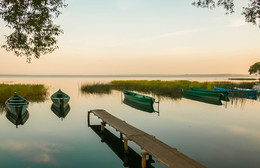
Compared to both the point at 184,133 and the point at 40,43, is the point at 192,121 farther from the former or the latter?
the point at 40,43

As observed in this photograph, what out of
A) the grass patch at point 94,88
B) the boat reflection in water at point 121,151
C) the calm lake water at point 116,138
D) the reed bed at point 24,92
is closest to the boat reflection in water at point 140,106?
the calm lake water at point 116,138

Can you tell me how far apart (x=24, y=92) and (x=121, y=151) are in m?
21.6

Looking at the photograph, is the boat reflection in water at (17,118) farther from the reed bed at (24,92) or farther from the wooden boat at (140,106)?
the wooden boat at (140,106)

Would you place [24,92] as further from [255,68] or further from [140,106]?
[255,68]

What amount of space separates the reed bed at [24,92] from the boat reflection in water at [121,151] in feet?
51.1

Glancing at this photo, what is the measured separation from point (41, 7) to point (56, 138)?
880 cm

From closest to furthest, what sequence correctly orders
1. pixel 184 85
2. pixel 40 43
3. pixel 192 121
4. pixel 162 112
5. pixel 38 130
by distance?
pixel 38 130
pixel 40 43
pixel 192 121
pixel 162 112
pixel 184 85

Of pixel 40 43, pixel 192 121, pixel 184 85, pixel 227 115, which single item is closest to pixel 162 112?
pixel 192 121

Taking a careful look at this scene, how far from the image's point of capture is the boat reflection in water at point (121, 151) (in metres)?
8.39

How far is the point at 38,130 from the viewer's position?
14031 millimetres

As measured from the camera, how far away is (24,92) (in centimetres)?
2681

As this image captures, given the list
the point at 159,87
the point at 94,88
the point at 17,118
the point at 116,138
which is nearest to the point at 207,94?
the point at 159,87

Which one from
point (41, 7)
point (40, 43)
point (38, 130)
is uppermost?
point (41, 7)

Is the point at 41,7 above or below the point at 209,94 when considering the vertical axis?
above
